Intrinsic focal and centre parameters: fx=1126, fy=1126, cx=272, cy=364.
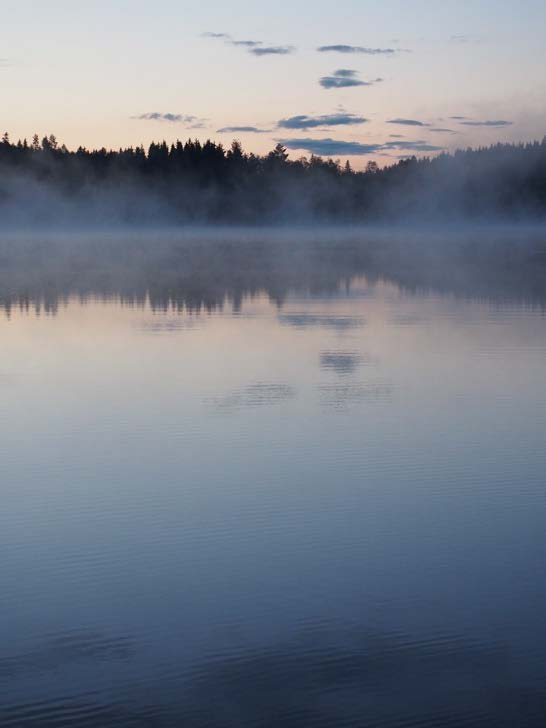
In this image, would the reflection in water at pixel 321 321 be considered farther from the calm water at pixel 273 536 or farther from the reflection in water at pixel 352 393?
the reflection in water at pixel 352 393

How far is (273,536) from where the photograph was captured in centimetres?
968

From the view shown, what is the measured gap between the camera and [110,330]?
25.0 metres

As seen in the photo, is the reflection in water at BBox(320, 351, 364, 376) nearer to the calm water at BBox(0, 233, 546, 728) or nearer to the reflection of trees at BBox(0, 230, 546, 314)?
the calm water at BBox(0, 233, 546, 728)

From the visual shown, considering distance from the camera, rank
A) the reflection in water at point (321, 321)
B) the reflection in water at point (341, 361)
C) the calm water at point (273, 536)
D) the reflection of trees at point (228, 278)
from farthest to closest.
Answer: the reflection of trees at point (228, 278) → the reflection in water at point (321, 321) → the reflection in water at point (341, 361) → the calm water at point (273, 536)

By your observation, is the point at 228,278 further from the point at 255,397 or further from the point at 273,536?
the point at 273,536

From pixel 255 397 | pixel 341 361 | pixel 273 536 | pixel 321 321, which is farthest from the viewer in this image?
pixel 321 321

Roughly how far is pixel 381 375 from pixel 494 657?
36.5 ft

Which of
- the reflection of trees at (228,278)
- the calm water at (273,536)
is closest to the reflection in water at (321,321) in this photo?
the reflection of trees at (228,278)

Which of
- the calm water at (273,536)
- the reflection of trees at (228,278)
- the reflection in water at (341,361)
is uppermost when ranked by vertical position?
the reflection of trees at (228,278)

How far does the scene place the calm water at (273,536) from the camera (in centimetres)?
697

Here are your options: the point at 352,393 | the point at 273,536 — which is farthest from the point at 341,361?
the point at 273,536

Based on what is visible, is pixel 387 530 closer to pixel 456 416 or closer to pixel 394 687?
pixel 394 687

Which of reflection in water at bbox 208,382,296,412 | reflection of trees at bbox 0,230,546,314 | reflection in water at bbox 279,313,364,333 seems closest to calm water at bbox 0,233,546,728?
reflection in water at bbox 208,382,296,412

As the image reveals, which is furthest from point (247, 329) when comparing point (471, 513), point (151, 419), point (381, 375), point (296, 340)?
point (471, 513)
